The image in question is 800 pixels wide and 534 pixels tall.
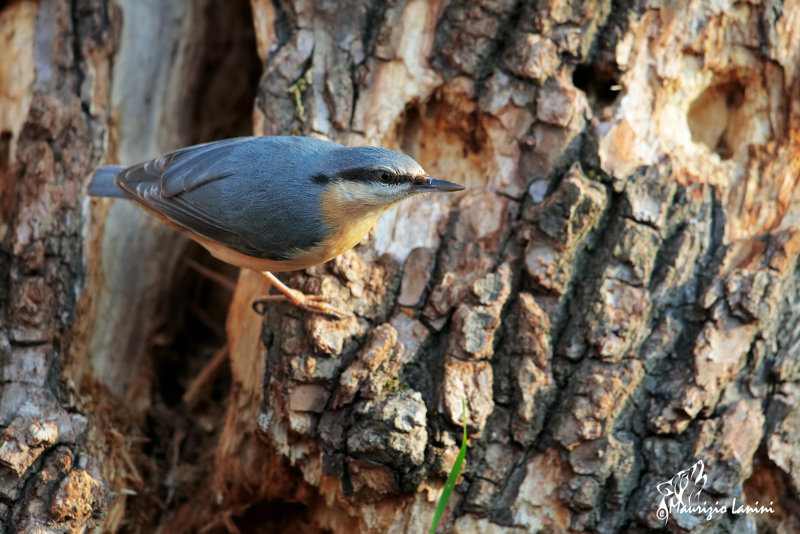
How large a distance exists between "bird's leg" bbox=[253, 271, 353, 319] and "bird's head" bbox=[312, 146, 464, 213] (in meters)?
0.40

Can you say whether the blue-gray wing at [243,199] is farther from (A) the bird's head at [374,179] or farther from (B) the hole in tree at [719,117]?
(B) the hole in tree at [719,117]

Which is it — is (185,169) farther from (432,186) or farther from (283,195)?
(432,186)

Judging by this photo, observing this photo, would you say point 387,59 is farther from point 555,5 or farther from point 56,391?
point 56,391

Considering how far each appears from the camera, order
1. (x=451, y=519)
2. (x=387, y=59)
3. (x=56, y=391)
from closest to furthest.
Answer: (x=451, y=519) < (x=56, y=391) < (x=387, y=59)

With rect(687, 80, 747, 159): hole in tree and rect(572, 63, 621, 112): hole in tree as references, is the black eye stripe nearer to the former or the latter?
rect(572, 63, 621, 112): hole in tree

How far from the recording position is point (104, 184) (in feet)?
10.6

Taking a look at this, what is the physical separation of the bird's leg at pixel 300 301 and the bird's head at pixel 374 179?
0.40m

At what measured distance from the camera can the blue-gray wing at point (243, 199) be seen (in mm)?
2926

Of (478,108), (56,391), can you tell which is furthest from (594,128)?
(56,391)

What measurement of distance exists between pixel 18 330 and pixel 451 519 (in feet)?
6.10

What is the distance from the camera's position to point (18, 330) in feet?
9.67

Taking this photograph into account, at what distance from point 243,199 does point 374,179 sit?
0.55 m

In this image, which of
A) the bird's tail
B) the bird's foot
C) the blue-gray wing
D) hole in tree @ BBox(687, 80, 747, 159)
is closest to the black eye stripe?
the blue-gray wing

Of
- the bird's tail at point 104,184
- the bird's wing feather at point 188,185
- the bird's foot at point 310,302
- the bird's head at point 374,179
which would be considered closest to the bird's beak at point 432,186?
the bird's head at point 374,179
